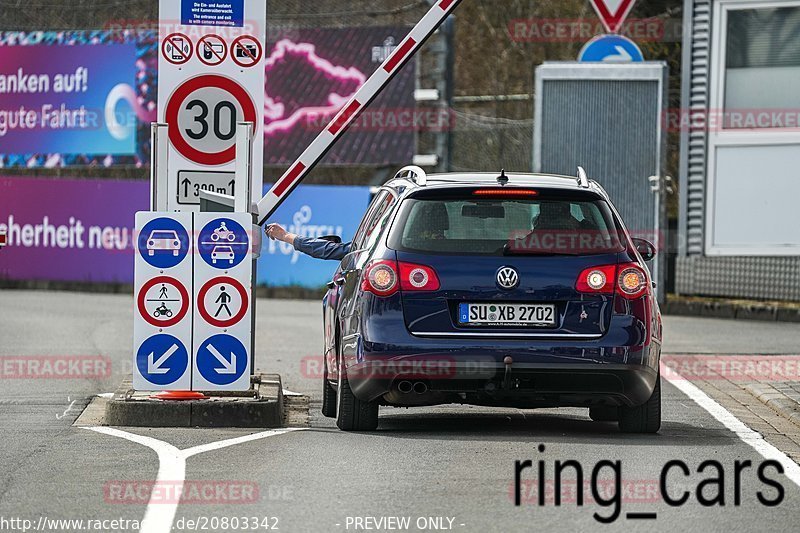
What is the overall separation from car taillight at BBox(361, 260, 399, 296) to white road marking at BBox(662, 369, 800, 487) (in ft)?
6.94

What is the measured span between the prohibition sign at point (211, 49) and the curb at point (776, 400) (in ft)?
14.0

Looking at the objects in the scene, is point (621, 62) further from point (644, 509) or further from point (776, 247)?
point (644, 509)

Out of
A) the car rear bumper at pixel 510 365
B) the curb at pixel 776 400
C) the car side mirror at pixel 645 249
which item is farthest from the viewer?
the curb at pixel 776 400

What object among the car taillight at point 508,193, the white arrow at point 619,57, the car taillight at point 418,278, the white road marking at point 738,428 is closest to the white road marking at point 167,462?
the car taillight at point 418,278

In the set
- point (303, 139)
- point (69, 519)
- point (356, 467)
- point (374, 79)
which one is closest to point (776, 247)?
point (303, 139)

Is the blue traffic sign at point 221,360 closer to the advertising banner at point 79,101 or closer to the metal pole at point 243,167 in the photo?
the metal pole at point 243,167

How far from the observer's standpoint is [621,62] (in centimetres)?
2380

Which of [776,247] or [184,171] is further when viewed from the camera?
[776,247]

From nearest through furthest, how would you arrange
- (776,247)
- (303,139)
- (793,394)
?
(793,394), (776,247), (303,139)

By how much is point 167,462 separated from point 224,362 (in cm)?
189

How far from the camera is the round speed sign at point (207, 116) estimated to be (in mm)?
12062

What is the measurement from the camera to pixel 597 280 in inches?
397

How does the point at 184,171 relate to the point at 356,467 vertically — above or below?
above

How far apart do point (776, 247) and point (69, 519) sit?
1702 cm
